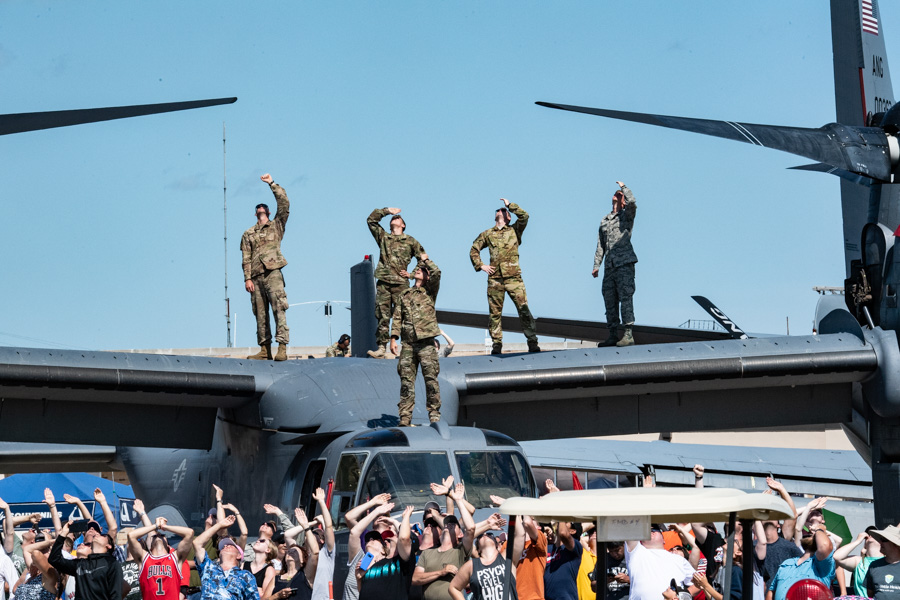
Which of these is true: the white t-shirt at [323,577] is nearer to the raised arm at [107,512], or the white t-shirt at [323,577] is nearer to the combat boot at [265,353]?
the raised arm at [107,512]

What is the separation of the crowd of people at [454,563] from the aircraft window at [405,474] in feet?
2.65

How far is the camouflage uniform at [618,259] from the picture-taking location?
1628 centimetres

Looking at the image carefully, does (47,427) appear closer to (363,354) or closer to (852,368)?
(363,354)

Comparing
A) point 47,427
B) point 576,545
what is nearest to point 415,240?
point 47,427

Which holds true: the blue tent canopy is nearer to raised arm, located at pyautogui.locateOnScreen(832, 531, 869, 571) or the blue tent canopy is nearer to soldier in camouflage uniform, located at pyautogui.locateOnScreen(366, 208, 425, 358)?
soldier in camouflage uniform, located at pyautogui.locateOnScreen(366, 208, 425, 358)

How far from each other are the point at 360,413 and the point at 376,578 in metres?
5.69

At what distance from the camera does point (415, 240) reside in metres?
15.6

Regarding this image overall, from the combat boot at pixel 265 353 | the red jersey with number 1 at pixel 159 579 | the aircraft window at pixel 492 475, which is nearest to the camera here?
the red jersey with number 1 at pixel 159 579

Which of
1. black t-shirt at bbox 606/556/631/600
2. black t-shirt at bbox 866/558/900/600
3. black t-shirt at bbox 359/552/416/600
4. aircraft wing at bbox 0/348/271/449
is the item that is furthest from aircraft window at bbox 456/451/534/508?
black t-shirt at bbox 866/558/900/600

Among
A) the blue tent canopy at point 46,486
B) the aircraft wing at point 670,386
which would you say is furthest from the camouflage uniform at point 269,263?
the blue tent canopy at point 46,486

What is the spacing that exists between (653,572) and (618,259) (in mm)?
8653

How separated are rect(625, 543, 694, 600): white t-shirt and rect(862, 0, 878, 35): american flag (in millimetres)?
12983

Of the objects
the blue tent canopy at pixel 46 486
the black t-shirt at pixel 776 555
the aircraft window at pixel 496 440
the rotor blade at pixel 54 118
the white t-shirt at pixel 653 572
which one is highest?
the rotor blade at pixel 54 118

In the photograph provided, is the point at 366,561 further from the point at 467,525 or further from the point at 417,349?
the point at 417,349
